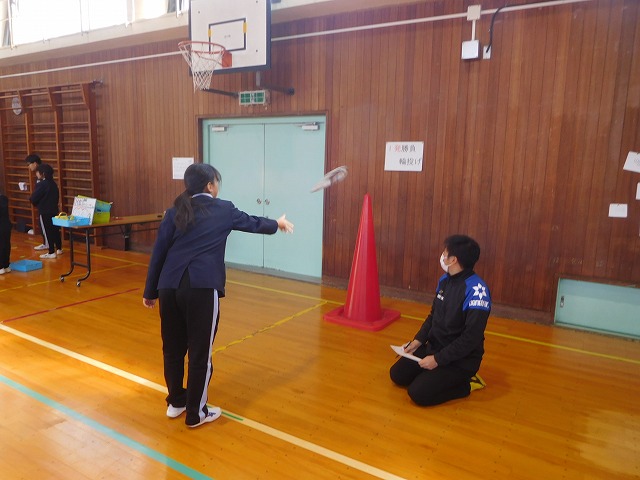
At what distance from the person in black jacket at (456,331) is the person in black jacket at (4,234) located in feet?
16.8

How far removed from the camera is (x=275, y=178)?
602 cm

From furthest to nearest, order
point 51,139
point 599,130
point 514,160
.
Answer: point 51,139, point 514,160, point 599,130

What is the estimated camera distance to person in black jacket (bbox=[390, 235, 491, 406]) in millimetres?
2760

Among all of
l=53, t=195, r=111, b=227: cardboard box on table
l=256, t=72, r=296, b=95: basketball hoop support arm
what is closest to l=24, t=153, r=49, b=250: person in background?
l=53, t=195, r=111, b=227: cardboard box on table

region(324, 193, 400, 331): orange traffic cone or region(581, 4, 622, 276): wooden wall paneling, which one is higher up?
region(581, 4, 622, 276): wooden wall paneling

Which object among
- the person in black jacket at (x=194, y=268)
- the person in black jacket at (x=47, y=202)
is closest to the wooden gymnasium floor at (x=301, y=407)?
the person in black jacket at (x=194, y=268)

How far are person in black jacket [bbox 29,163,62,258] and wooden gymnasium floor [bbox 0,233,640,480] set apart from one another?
2.40 m

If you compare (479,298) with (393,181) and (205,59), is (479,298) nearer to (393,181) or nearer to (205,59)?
(393,181)

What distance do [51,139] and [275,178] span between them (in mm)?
4805

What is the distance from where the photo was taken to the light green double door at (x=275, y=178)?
5727 millimetres

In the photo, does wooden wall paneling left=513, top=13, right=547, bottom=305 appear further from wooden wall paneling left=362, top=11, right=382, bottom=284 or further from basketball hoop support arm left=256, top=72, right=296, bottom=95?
basketball hoop support arm left=256, top=72, right=296, bottom=95

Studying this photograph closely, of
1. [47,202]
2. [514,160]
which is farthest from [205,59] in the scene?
[514,160]

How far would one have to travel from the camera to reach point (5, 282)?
543cm

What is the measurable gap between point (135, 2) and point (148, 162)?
2.16 metres
